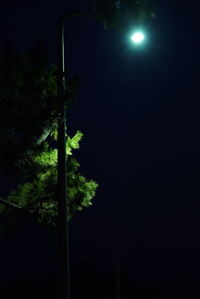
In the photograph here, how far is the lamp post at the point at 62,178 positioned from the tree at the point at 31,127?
0.31 m

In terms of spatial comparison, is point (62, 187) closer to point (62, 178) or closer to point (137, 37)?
point (62, 178)

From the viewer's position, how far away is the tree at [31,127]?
28.3 ft

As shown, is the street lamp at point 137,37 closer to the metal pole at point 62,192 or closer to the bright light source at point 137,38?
the bright light source at point 137,38

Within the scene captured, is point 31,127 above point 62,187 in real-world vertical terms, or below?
above

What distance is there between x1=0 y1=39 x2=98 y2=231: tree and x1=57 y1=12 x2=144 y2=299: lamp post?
31 cm

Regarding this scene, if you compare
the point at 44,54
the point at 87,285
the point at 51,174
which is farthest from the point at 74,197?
the point at 87,285

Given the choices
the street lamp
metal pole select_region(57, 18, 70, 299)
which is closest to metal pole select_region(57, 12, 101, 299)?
metal pole select_region(57, 18, 70, 299)

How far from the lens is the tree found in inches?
340

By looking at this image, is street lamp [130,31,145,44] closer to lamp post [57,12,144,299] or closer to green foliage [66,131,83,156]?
lamp post [57,12,144,299]

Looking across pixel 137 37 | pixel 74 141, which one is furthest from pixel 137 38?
pixel 74 141

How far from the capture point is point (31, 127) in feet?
28.6

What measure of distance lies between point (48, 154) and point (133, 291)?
36.9 m

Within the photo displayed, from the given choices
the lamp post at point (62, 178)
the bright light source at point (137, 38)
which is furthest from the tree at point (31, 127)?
the bright light source at point (137, 38)

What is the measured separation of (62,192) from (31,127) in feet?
6.80
